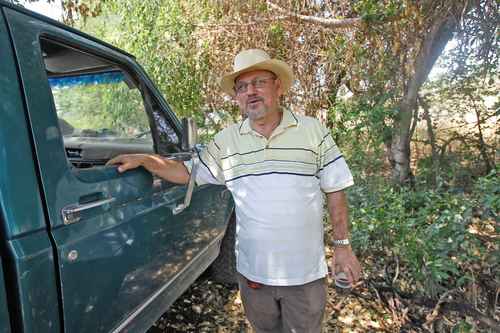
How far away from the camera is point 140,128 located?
87.9 inches

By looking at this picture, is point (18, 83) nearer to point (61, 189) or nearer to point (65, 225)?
point (61, 189)

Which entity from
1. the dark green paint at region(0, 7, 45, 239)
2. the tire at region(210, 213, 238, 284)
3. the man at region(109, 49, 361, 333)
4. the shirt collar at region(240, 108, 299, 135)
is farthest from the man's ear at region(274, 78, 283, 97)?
the tire at region(210, 213, 238, 284)

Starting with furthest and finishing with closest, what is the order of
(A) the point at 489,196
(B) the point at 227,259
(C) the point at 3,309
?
1. (B) the point at 227,259
2. (A) the point at 489,196
3. (C) the point at 3,309

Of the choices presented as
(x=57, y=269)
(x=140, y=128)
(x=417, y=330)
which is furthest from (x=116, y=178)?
(x=417, y=330)

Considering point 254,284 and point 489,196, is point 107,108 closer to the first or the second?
point 254,284

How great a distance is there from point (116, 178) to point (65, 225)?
349mm

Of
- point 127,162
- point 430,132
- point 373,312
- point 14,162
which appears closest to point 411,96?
point 430,132

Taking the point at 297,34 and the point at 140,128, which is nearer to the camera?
the point at 140,128

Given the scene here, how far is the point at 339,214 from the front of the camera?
174 centimetres

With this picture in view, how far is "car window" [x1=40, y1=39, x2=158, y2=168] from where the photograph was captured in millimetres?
2041

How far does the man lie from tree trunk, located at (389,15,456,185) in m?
2.81

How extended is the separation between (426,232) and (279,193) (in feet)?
6.31

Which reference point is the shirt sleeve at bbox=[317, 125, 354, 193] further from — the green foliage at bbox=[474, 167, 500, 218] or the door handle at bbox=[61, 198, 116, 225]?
the green foliage at bbox=[474, 167, 500, 218]

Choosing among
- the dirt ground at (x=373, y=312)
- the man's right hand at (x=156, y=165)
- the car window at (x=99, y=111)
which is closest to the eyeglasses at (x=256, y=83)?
the man's right hand at (x=156, y=165)
